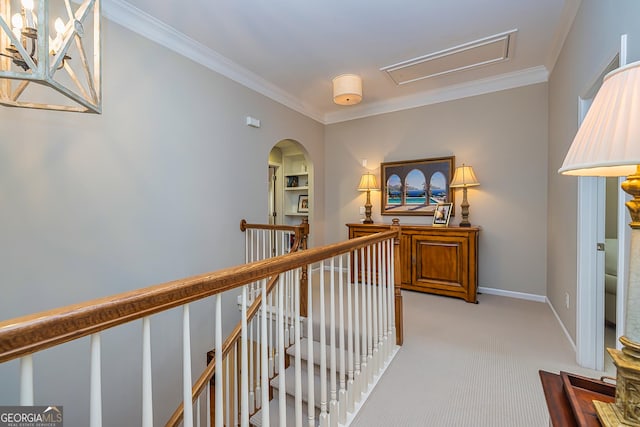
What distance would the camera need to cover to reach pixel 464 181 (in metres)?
3.39

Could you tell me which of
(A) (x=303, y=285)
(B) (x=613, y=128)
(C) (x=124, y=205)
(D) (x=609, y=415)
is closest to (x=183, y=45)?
(C) (x=124, y=205)

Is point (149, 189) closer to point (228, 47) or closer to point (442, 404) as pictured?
point (228, 47)

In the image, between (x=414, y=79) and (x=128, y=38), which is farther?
(x=414, y=79)

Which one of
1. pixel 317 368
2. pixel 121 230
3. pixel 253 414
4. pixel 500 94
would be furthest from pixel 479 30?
pixel 253 414

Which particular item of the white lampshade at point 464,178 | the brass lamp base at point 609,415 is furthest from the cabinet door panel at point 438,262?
the brass lamp base at point 609,415

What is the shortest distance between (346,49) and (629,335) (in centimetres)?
296

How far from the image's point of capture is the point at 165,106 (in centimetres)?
257

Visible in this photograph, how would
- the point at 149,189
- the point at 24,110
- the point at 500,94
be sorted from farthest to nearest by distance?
the point at 500,94 < the point at 149,189 < the point at 24,110

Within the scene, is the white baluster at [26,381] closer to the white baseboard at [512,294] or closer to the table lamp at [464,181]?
the table lamp at [464,181]

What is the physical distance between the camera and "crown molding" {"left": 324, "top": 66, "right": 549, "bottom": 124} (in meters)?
3.23

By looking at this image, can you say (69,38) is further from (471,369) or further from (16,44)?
(471,369)

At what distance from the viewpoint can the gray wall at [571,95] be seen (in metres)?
1.49

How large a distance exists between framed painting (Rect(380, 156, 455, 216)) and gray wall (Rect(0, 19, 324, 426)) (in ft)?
6.85

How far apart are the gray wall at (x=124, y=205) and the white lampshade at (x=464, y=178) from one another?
2.57m
